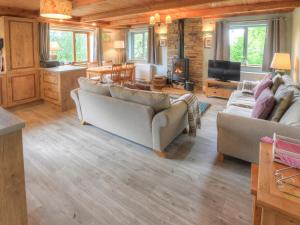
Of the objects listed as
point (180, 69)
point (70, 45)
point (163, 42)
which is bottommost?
point (180, 69)

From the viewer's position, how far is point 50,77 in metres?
5.36

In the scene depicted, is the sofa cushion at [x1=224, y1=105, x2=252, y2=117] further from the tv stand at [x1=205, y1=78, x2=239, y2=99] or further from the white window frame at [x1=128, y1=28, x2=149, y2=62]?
the white window frame at [x1=128, y1=28, x2=149, y2=62]

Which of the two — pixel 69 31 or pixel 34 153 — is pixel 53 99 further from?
pixel 69 31

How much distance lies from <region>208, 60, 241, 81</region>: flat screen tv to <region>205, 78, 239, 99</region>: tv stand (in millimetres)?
133

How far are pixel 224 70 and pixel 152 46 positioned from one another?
9.98ft

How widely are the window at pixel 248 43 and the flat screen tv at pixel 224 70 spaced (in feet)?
2.16

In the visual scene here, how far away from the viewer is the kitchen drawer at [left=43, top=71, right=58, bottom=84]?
5223mm

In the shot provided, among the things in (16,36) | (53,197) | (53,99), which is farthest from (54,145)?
(16,36)

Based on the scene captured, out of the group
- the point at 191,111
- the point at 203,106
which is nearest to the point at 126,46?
the point at 203,106

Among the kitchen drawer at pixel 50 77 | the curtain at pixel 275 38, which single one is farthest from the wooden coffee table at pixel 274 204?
the curtain at pixel 275 38

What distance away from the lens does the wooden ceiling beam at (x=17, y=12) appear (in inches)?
188

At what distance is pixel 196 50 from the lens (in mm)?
7246

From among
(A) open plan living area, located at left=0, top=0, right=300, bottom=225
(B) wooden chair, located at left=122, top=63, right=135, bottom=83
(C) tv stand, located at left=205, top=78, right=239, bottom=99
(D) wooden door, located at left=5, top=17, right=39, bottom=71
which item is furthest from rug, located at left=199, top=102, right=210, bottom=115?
(D) wooden door, located at left=5, top=17, right=39, bottom=71

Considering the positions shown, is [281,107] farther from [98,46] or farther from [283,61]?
[98,46]
